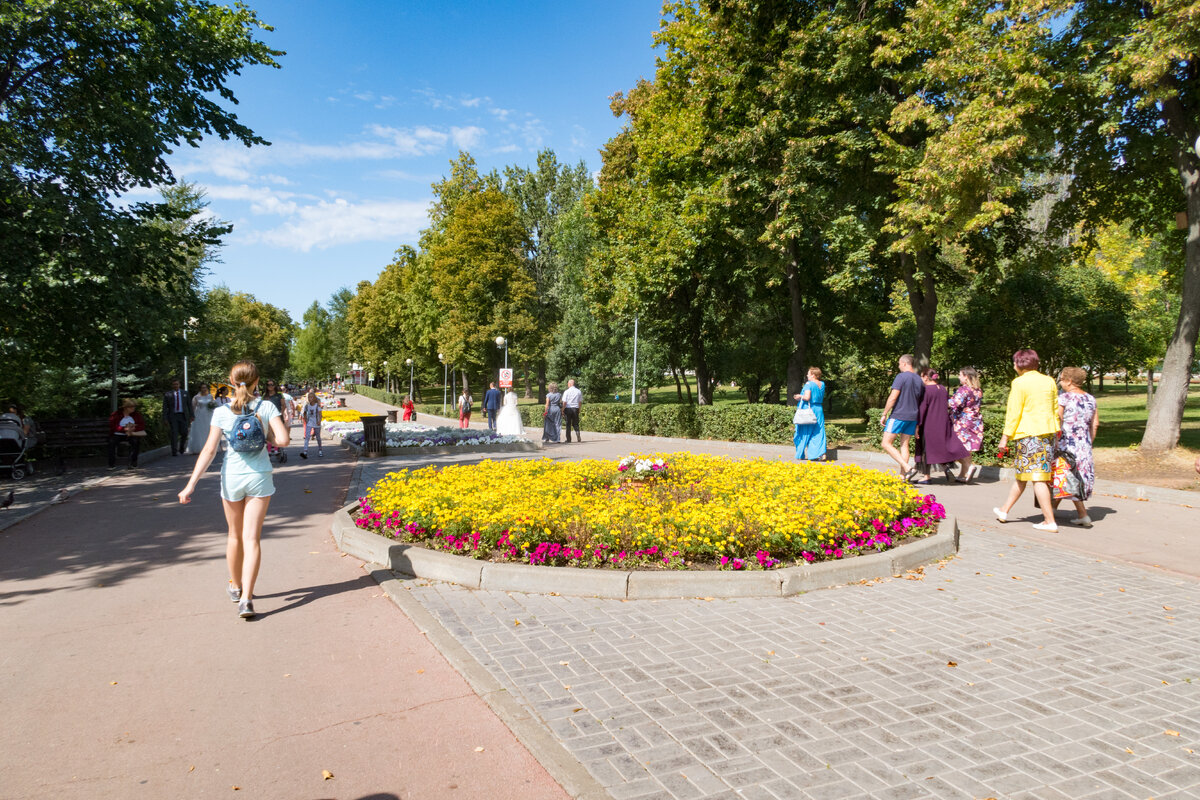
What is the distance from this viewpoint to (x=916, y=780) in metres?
2.87

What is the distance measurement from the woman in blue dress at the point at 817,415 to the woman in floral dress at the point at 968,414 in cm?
223

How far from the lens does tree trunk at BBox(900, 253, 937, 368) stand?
16.8m

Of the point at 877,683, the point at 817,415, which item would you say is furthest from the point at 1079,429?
the point at 877,683

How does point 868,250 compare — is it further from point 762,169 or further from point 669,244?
point 669,244

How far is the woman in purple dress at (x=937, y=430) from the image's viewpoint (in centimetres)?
1069

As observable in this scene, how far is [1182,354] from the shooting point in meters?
12.6

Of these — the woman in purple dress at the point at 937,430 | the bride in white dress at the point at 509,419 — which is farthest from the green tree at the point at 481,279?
the woman in purple dress at the point at 937,430

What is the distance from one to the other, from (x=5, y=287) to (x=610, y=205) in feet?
74.1

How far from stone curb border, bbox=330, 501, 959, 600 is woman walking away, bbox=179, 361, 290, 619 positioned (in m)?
1.32

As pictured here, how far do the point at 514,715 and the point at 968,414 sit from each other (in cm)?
979

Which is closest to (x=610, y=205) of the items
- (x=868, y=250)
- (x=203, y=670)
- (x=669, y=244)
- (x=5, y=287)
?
(x=669, y=244)

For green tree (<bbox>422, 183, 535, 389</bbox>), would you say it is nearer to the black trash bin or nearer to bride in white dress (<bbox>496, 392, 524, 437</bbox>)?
bride in white dress (<bbox>496, 392, 524, 437</bbox>)

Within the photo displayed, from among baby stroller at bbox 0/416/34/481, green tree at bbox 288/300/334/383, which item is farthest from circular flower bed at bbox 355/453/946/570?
green tree at bbox 288/300/334/383

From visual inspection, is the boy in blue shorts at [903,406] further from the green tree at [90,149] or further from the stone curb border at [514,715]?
the green tree at [90,149]
